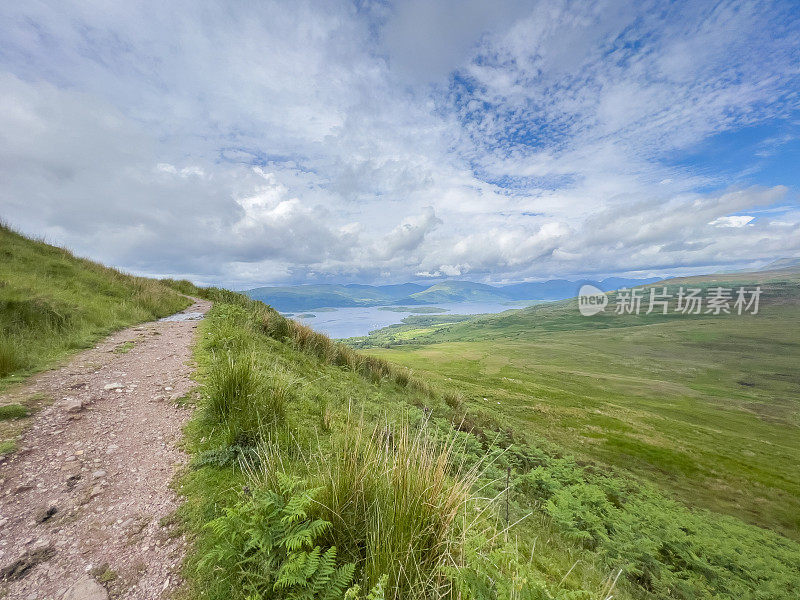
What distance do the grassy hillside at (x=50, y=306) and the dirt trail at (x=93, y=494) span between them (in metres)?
1.04

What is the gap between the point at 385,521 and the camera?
2.41 m

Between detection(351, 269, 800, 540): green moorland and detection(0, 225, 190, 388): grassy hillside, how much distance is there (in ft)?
48.9

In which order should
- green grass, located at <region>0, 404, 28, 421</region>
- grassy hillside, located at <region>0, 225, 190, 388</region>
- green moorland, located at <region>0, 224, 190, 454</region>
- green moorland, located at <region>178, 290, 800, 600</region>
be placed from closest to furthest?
green moorland, located at <region>178, 290, 800, 600</region>
green grass, located at <region>0, 404, 28, 421</region>
green moorland, located at <region>0, 224, 190, 454</region>
grassy hillside, located at <region>0, 225, 190, 388</region>

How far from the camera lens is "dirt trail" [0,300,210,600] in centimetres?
222

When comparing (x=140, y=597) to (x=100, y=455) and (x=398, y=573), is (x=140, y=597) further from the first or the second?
(x=100, y=455)

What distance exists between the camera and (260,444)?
11.9 feet

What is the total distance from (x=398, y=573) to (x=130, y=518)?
2.49m

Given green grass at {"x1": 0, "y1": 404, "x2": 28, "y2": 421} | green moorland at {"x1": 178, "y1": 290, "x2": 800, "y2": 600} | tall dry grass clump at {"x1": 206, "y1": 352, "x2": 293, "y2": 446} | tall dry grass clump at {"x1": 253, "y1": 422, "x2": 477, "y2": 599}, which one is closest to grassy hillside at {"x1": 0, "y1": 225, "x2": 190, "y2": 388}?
green grass at {"x1": 0, "y1": 404, "x2": 28, "y2": 421}

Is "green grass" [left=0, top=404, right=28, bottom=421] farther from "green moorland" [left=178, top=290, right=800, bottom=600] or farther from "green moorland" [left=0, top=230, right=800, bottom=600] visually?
"green moorland" [left=178, top=290, right=800, bottom=600]

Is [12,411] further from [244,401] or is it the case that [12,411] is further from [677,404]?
[677,404]

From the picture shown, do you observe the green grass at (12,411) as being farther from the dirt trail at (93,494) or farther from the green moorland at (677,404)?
the green moorland at (677,404)

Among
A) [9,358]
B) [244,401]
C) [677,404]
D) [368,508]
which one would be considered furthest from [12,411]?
[677,404]

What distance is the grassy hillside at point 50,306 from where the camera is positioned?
598 cm

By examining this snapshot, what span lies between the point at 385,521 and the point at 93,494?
9.51 ft
